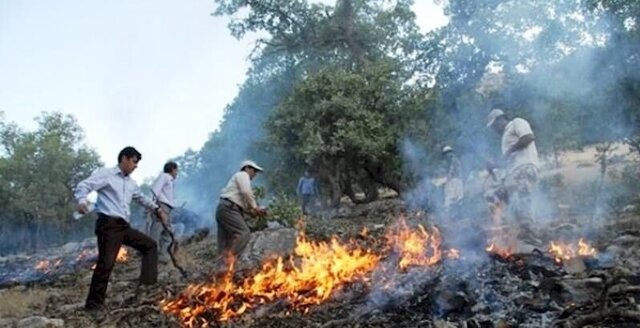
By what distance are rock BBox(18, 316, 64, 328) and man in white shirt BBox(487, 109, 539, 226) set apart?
18.8ft

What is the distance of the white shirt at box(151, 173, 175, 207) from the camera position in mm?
9492

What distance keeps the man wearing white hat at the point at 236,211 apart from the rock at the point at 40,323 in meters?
2.87

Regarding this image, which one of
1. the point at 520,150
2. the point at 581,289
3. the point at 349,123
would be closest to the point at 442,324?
the point at 581,289

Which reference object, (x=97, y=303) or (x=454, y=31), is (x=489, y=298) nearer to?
(x=97, y=303)

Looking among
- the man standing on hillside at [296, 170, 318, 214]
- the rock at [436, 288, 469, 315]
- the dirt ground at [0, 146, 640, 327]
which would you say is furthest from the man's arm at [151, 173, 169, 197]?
the man standing on hillside at [296, 170, 318, 214]

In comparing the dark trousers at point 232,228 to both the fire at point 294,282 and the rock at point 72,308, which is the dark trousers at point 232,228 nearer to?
the fire at point 294,282

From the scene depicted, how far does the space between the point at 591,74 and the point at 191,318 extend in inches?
416

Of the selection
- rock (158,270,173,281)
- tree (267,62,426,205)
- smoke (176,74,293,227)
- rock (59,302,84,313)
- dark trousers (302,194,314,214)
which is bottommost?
rock (59,302,84,313)

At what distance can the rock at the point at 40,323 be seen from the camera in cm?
551

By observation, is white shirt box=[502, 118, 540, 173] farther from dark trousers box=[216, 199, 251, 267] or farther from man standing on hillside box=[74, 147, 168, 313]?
man standing on hillside box=[74, 147, 168, 313]

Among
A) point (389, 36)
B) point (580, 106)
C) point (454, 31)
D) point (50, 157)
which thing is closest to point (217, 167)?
point (50, 157)

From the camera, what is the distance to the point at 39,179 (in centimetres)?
2888

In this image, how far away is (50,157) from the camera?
29.1 meters

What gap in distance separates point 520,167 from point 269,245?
4.20 meters
